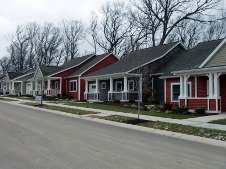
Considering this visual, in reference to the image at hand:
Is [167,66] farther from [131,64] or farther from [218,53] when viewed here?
[218,53]

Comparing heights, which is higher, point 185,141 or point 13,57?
point 13,57

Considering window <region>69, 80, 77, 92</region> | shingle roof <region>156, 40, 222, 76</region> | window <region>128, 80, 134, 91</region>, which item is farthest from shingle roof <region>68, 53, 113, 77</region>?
shingle roof <region>156, 40, 222, 76</region>

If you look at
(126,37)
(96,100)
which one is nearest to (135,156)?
(96,100)

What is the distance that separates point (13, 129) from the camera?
50.0 ft

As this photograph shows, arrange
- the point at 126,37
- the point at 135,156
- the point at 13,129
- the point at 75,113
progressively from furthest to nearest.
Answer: the point at 126,37 < the point at 75,113 < the point at 13,129 < the point at 135,156

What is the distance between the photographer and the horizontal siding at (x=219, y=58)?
24.8m

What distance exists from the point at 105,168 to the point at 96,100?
31.7 meters

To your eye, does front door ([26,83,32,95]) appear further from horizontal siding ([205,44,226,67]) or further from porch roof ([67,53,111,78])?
horizontal siding ([205,44,226,67])

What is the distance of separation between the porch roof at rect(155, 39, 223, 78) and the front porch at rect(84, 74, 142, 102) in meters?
2.54

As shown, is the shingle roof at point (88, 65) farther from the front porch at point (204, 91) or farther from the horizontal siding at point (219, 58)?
the horizontal siding at point (219, 58)

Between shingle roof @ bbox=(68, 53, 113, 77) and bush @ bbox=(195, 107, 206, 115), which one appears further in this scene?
shingle roof @ bbox=(68, 53, 113, 77)

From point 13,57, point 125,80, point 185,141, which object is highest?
point 13,57

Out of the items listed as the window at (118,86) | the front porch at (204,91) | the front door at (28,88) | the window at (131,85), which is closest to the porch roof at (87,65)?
the window at (118,86)

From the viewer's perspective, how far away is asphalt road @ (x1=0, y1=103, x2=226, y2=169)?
862 cm
